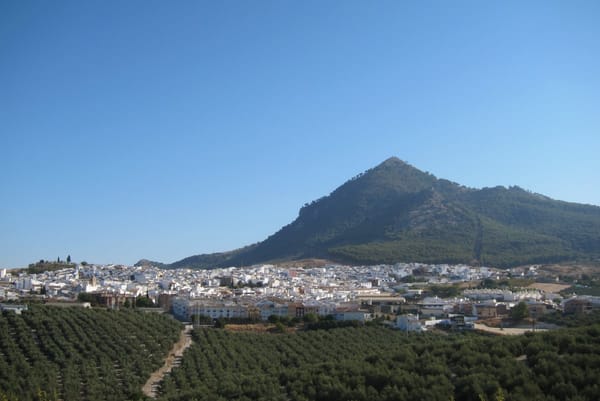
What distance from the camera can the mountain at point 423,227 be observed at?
82250mm

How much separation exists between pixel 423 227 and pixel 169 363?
75660 millimetres

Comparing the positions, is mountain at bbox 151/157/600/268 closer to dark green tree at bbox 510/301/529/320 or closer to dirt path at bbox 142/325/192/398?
dark green tree at bbox 510/301/529/320

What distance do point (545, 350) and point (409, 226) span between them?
88064mm

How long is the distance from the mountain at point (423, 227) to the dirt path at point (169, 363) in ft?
175

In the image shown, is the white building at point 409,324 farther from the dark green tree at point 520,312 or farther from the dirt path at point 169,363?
the dirt path at point 169,363

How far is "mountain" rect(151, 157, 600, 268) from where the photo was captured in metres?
82.2

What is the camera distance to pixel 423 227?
97.4 m

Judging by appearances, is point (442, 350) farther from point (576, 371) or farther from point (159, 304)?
point (159, 304)

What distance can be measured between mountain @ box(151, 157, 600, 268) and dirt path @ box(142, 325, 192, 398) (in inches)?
2105

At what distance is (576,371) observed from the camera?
10.5 metres

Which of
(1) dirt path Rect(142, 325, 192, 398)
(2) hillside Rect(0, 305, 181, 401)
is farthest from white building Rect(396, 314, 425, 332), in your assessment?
(2) hillside Rect(0, 305, 181, 401)

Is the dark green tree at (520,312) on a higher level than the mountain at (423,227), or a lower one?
lower

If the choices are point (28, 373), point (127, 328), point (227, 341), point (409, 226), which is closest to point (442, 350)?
point (28, 373)

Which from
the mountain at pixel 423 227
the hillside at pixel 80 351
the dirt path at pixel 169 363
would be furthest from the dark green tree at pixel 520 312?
the mountain at pixel 423 227
